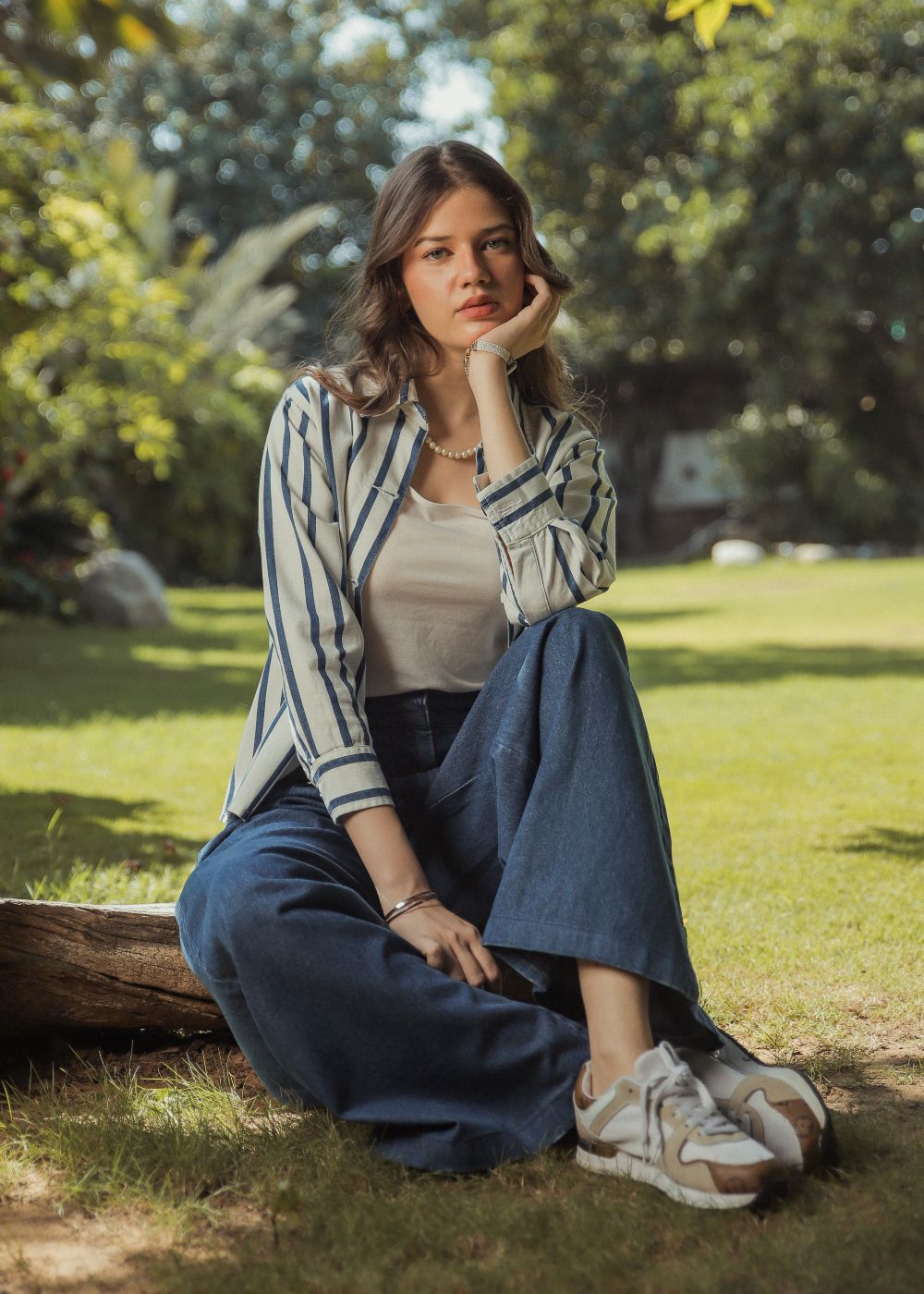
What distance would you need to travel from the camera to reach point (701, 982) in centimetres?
295

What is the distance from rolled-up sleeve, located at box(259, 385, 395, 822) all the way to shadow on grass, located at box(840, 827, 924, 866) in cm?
231

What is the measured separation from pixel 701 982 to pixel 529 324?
138 centimetres

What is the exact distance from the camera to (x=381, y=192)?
2.54m

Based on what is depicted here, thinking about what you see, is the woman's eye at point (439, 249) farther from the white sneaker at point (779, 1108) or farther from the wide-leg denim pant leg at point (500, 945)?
the white sneaker at point (779, 1108)

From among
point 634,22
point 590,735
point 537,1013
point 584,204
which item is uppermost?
point 634,22

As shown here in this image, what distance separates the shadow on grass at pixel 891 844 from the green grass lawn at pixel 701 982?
1 cm

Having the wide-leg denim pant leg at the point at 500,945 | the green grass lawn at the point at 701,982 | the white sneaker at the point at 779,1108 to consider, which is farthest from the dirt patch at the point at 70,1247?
the white sneaker at the point at 779,1108

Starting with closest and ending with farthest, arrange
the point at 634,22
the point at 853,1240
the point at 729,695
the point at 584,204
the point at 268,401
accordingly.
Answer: the point at 853,1240 < the point at 729,695 < the point at 268,401 < the point at 634,22 < the point at 584,204

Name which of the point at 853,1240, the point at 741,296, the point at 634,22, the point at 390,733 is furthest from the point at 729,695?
the point at 634,22

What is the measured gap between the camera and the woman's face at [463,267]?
98.0 inches

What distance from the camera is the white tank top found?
244cm

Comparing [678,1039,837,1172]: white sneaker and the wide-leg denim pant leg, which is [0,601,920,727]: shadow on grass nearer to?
the wide-leg denim pant leg

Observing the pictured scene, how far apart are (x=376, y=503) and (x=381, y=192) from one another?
0.57 m

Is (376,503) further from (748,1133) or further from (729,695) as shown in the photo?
(729,695)
